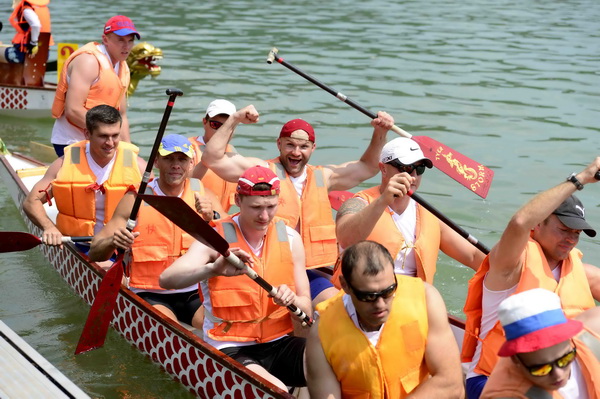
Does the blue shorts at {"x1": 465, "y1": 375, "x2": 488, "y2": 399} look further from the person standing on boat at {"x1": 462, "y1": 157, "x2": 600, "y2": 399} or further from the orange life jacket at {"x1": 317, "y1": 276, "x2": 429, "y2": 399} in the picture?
the orange life jacket at {"x1": 317, "y1": 276, "x2": 429, "y2": 399}

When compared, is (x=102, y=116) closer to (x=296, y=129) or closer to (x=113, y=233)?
(x=113, y=233)

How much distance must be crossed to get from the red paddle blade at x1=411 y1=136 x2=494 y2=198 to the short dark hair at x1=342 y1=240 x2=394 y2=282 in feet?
7.77

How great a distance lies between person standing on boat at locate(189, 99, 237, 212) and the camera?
6.16 m

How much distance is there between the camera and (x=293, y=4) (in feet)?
71.5

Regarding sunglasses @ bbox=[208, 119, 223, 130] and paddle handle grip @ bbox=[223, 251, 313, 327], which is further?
sunglasses @ bbox=[208, 119, 223, 130]

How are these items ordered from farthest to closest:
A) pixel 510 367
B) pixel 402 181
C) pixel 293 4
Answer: pixel 293 4, pixel 402 181, pixel 510 367

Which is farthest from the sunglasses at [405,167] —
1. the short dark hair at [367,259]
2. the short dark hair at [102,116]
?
the short dark hair at [102,116]

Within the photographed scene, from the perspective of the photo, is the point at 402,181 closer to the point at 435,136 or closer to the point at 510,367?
the point at 510,367

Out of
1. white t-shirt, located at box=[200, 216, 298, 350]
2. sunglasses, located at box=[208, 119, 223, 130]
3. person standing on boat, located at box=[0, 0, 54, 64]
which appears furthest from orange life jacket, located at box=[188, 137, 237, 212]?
person standing on boat, located at box=[0, 0, 54, 64]

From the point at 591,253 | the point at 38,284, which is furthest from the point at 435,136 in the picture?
the point at 38,284

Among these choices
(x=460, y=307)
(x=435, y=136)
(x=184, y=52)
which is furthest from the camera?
(x=184, y=52)

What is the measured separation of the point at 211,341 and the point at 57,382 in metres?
0.79

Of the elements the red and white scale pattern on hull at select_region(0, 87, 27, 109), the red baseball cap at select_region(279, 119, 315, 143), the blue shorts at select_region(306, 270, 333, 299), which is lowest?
the red and white scale pattern on hull at select_region(0, 87, 27, 109)

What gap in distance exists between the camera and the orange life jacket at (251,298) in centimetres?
447
